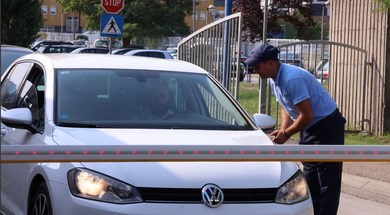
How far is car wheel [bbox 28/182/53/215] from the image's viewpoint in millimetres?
5014

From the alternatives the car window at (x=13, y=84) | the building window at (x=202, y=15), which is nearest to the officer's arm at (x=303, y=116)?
the car window at (x=13, y=84)

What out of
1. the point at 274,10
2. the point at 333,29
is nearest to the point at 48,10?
the point at 274,10

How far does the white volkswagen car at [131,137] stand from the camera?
4.73 meters

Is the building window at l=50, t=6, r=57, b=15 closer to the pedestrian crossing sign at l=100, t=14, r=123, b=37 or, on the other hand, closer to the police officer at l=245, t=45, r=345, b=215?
the pedestrian crossing sign at l=100, t=14, r=123, b=37

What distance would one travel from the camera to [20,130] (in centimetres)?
599

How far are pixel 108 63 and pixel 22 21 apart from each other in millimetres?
27538

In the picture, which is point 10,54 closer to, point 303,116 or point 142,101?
point 142,101

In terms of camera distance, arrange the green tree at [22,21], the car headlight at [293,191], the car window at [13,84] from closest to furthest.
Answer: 1. the car headlight at [293,191]
2. the car window at [13,84]
3. the green tree at [22,21]

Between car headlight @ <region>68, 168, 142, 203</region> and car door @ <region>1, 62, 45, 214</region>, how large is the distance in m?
0.67

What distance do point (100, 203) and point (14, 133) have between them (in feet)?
5.64

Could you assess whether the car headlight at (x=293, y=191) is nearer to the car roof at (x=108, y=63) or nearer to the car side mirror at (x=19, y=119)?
the car roof at (x=108, y=63)

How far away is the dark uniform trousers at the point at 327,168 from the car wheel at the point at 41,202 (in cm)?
219

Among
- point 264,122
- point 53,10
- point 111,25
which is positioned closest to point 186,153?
point 264,122

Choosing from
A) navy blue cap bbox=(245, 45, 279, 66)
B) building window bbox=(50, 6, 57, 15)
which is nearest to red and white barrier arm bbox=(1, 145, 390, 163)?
navy blue cap bbox=(245, 45, 279, 66)
